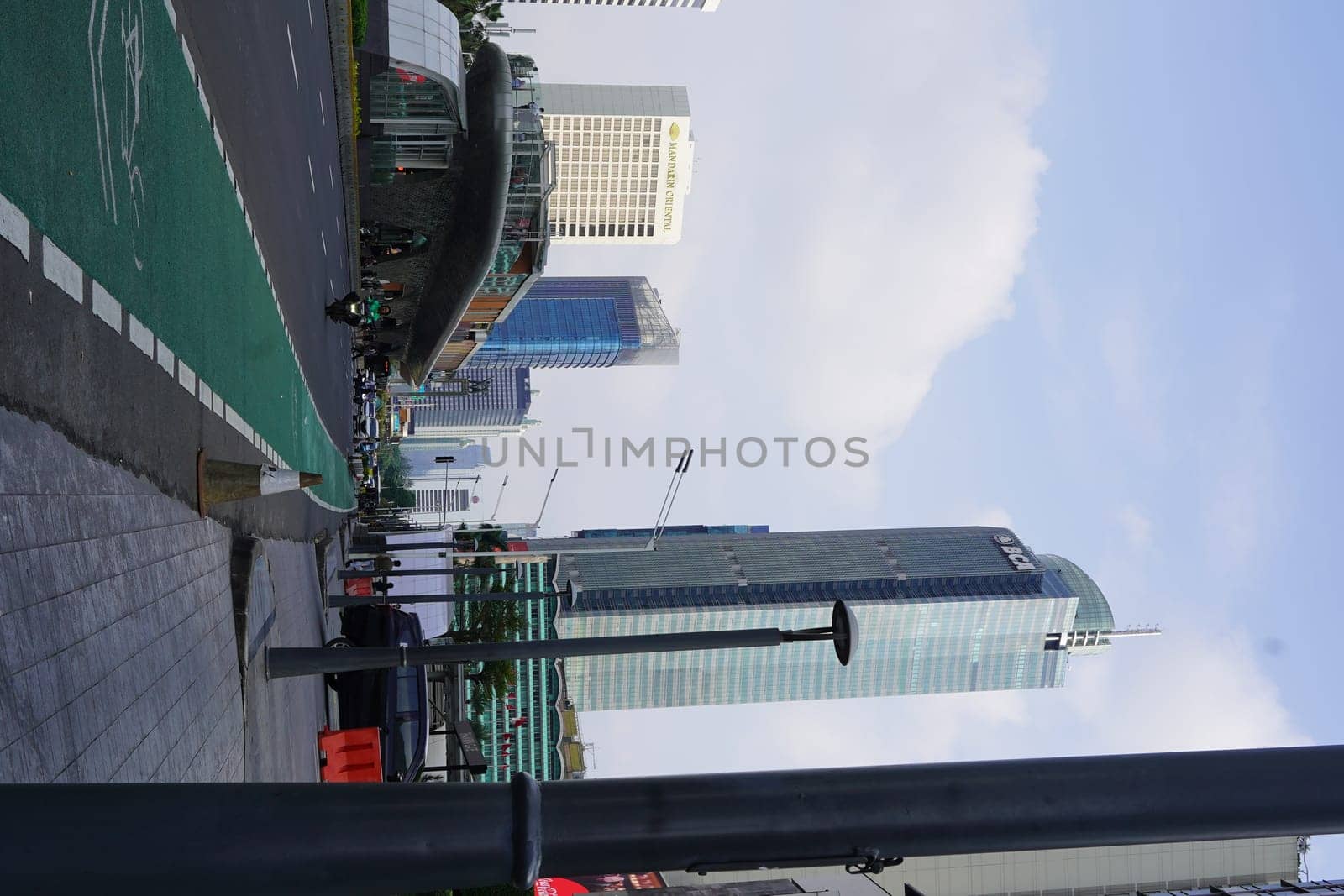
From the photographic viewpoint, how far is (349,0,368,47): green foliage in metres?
32.9

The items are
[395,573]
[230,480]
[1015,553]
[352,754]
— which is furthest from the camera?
[1015,553]

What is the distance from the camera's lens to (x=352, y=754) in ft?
49.4

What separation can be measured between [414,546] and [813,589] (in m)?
119

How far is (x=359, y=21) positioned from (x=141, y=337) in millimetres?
27684

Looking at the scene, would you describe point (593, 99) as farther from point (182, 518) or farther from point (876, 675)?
point (182, 518)

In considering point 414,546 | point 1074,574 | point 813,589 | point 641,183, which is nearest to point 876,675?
point 813,589

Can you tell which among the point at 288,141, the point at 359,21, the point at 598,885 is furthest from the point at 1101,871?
the point at 359,21

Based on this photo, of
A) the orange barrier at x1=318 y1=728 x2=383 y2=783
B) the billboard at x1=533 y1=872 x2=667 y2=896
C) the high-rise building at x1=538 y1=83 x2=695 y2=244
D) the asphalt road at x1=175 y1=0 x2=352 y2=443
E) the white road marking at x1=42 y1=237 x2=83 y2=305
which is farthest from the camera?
the high-rise building at x1=538 y1=83 x2=695 y2=244

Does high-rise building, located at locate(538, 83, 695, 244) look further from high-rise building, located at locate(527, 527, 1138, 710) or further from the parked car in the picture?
the parked car

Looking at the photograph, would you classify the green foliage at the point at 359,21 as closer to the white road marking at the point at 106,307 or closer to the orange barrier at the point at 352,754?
the orange barrier at the point at 352,754

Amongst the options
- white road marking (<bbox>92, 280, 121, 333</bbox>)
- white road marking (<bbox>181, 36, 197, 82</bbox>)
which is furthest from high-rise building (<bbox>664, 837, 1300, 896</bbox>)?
white road marking (<bbox>92, 280, 121, 333</bbox>)

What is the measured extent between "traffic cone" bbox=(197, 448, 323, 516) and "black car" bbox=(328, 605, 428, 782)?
4229mm

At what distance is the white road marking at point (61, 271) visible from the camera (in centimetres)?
709

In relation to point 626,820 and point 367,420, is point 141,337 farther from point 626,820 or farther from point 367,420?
point 367,420
